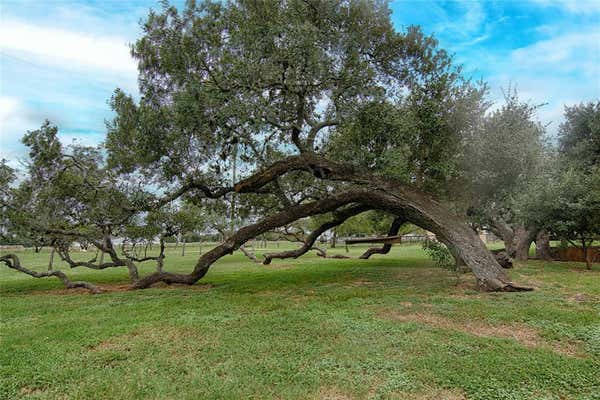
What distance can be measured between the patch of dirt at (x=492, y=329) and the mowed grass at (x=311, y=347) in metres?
0.03

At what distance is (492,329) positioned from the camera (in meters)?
5.06

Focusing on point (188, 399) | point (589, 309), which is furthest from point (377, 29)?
point (188, 399)

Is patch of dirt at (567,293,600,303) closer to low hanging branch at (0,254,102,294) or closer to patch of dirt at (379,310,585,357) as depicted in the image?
patch of dirt at (379,310,585,357)

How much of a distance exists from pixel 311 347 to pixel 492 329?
2.73m

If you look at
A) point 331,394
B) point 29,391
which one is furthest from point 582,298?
point 29,391

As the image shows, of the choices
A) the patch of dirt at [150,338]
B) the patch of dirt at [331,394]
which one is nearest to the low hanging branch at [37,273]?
the patch of dirt at [150,338]

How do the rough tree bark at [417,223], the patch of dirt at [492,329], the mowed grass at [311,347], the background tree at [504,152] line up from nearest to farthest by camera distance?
the mowed grass at [311,347]
the patch of dirt at [492,329]
the rough tree bark at [417,223]
the background tree at [504,152]

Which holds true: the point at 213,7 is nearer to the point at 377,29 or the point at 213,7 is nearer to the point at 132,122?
the point at 132,122

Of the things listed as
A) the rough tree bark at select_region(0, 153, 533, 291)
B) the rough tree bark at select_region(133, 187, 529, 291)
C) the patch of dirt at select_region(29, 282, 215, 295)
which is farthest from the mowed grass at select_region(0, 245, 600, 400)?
the patch of dirt at select_region(29, 282, 215, 295)

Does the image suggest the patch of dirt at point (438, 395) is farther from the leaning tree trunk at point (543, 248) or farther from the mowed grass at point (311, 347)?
the leaning tree trunk at point (543, 248)

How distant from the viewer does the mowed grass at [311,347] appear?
3.30 m

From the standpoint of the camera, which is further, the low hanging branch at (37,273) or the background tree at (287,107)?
the low hanging branch at (37,273)

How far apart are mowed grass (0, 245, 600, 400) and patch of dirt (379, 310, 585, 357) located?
3 cm

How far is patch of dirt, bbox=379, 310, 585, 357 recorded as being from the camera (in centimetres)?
435
